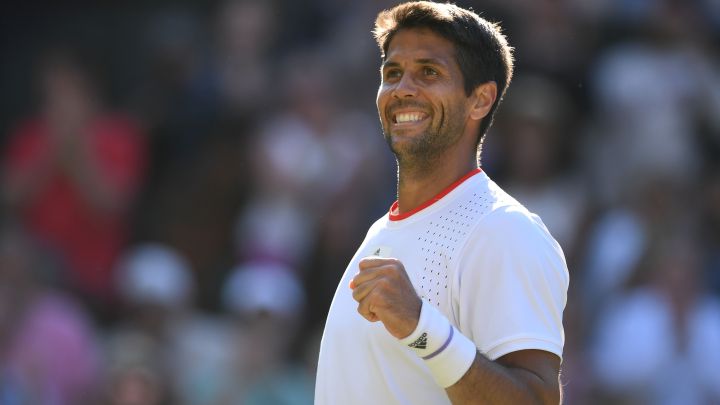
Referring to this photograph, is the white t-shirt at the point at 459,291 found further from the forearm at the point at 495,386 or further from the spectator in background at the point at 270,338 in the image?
the spectator in background at the point at 270,338

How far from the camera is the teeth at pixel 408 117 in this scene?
397cm

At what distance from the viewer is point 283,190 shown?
9445mm

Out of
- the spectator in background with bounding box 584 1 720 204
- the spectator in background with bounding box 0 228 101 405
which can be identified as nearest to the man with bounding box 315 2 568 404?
the spectator in background with bounding box 0 228 101 405

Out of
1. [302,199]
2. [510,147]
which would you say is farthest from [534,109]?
[302,199]

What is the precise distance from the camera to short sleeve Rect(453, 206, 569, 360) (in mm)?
3523

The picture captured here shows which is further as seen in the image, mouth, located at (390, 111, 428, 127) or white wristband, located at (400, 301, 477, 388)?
mouth, located at (390, 111, 428, 127)

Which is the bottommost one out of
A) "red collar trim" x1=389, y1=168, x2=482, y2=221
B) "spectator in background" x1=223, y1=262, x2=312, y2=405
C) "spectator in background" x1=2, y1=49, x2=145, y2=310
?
"red collar trim" x1=389, y1=168, x2=482, y2=221

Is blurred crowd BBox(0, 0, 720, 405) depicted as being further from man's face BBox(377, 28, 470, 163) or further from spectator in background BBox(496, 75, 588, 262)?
man's face BBox(377, 28, 470, 163)

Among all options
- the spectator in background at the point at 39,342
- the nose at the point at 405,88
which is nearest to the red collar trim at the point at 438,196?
the nose at the point at 405,88

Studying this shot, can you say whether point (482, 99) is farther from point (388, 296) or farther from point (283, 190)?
point (283, 190)

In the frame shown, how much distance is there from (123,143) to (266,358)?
2.24m

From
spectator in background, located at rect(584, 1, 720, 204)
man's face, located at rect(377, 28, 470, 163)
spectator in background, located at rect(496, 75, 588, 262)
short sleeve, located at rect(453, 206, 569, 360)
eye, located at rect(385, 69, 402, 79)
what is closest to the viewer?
short sleeve, located at rect(453, 206, 569, 360)

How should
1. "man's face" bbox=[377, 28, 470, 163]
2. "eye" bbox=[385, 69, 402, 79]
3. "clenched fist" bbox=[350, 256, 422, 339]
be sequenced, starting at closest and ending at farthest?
1. "clenched fist" bbox=[350, 256, 422, 339]
2. "man's face" bbox=[377, 28, 470, 163]
3. "eye" bbox=[385, 69, 402, 79]

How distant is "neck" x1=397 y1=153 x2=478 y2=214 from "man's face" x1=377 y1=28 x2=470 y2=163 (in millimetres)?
36
